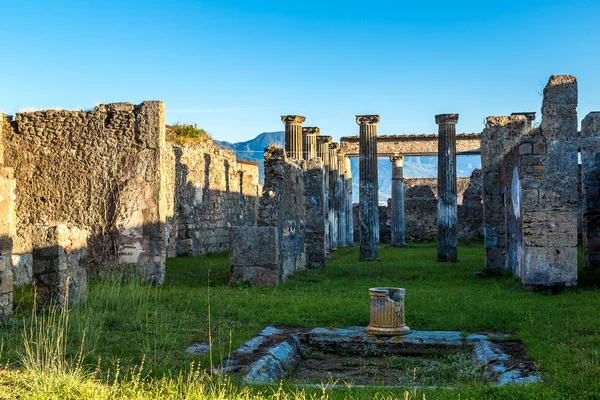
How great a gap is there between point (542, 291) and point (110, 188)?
28.1ft

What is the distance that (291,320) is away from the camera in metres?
9.94

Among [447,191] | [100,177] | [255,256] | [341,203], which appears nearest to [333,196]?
[341,203]

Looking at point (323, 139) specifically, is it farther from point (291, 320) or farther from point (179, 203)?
point (291, 320)

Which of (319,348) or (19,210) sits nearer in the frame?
(319,348)

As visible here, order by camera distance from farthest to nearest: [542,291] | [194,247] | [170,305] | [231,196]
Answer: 1. [231,196]
2. [194,247]
3. [542,291]
4. [170,305]

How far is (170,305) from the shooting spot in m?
10.8

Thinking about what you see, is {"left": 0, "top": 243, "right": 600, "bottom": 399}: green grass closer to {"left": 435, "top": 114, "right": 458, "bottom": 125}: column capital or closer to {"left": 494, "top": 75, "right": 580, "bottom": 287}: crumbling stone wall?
{"left": 494, "top": 75, "right": 580, "bottom": 287}: crumbling stone wall

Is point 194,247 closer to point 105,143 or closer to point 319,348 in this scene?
point 105,143

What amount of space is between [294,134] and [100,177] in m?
9.28

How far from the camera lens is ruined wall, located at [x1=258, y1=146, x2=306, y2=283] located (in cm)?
1482

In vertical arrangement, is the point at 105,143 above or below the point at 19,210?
above

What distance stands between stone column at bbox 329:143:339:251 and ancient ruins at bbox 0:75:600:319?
19.5 ft

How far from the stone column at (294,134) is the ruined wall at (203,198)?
2.77 meters

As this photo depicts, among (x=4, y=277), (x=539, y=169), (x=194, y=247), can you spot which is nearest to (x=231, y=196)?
(x=194, y=247)
